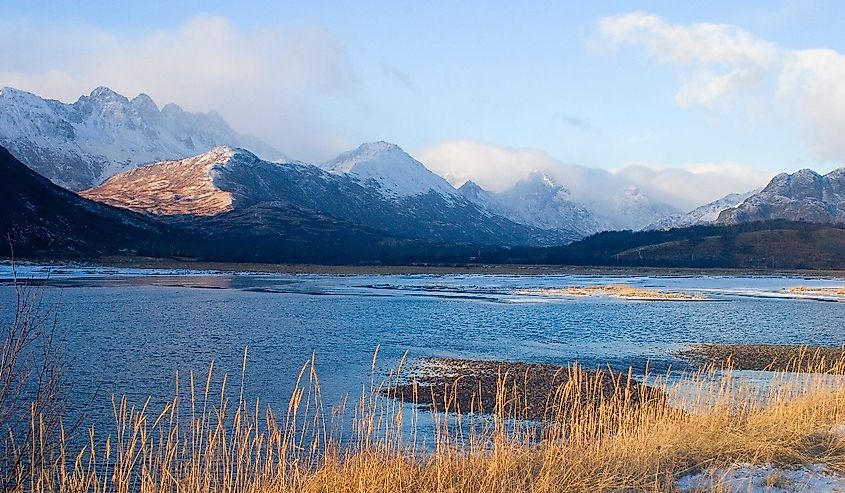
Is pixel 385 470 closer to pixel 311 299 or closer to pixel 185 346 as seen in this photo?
pixel 185 346

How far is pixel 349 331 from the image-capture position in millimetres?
49031

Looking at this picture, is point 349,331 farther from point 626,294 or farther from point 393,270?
point 393,270

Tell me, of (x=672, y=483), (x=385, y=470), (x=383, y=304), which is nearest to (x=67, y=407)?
(x=385, y=470)

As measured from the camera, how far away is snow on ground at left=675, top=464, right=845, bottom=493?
34.1 ft

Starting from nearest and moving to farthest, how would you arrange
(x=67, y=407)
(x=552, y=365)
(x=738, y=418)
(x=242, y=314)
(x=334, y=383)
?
(x=738, y=418) → (x=67, y=407) → (x=334, y=383) → (x=552, y=365) → (x=242, y=314)

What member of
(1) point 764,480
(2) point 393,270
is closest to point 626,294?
(1) point 764,480

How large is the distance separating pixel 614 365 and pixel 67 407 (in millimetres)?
23164

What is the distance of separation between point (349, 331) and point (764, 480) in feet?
130

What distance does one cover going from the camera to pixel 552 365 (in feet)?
111

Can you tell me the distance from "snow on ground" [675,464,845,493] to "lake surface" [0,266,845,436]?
469 inches

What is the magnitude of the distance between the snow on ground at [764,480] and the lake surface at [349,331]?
11.9 metres

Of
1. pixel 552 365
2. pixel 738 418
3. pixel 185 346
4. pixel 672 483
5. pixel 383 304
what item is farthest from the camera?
pixel 383 304

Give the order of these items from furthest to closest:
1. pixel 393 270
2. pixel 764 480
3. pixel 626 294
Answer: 1. pixel 393 270
2. pixel 626 294
3. pixel 764 480

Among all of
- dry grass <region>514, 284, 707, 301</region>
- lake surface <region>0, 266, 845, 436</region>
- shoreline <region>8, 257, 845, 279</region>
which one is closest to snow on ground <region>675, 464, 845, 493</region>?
lake surface <region>0, 266, 845, 436</region>
